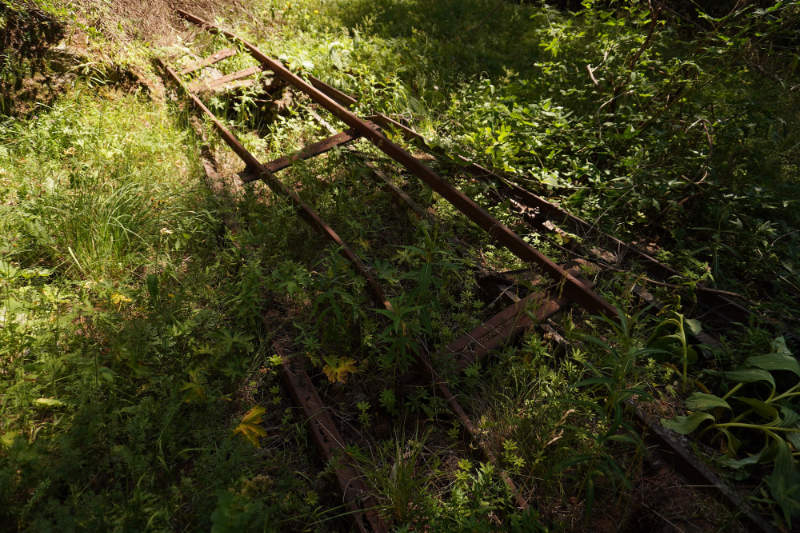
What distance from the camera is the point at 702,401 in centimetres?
252

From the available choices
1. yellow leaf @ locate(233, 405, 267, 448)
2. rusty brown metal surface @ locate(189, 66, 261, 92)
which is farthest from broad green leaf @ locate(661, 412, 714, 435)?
rusty brown metal surface @ locate(189, 66, 261, 92)

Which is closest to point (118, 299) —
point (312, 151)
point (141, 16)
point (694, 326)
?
point (312, 151)

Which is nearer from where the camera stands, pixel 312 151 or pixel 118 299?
pixel 118 299

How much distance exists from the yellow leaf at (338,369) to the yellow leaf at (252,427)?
1.43ft

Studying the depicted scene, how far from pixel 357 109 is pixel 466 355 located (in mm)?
3281

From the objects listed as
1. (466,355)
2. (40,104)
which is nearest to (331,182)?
(466,355)

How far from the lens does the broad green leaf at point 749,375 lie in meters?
2.48

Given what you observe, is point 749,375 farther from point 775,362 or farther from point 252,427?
point 252,427

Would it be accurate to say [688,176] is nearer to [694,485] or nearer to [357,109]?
[694,485]

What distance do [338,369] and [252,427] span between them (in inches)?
23.1

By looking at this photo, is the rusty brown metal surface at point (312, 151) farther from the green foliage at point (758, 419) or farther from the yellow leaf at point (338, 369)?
the green foliage at point (758, 419)

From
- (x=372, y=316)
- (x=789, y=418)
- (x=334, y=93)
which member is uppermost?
(x=789, y=418)

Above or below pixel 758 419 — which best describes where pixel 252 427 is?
below

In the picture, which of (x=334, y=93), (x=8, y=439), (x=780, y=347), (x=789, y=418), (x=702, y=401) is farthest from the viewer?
(x=334, y=93)
